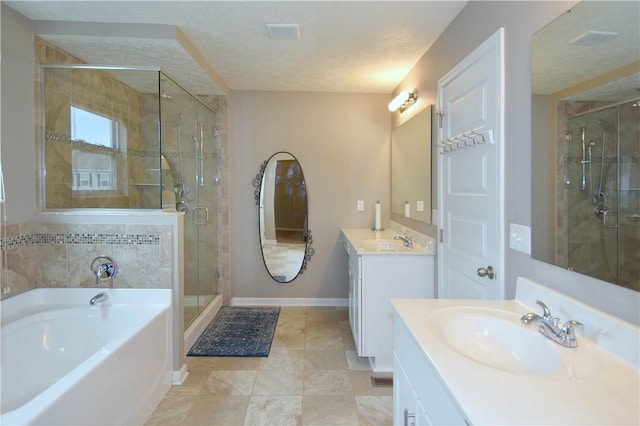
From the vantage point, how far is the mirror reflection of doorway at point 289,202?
12.2ft

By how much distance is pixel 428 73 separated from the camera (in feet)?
8.40

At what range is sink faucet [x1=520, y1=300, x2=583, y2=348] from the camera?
40.3 inches

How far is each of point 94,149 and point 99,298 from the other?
1295mm

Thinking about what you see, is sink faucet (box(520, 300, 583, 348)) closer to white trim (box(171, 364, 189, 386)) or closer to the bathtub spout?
white trim (box(171, 364, 189, 386))

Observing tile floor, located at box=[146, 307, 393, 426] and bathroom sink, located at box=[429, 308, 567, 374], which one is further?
tile floor, located at box=[146, 307, 393, 426]

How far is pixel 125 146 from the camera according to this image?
292 centimetres

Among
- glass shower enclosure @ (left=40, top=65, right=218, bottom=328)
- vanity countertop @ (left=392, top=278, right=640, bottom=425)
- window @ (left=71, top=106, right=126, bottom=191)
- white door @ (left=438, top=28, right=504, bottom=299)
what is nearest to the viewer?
vanity countertop @ (left=392, top=278, right=640, bottom=425)

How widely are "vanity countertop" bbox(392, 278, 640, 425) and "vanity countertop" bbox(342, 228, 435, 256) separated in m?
1.24

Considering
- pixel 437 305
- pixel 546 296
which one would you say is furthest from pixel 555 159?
pixel 437 305

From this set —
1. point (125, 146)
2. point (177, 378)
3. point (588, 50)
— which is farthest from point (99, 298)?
point (588, 50)

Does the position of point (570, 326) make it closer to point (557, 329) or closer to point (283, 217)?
point (557, 329)

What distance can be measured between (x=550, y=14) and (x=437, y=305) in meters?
1.24

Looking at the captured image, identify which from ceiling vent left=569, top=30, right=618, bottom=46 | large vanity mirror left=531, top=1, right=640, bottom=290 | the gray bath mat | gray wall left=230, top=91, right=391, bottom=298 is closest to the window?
gray wall left=230, top=91, right=391, bottom=298

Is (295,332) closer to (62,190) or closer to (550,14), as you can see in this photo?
(62,190)
